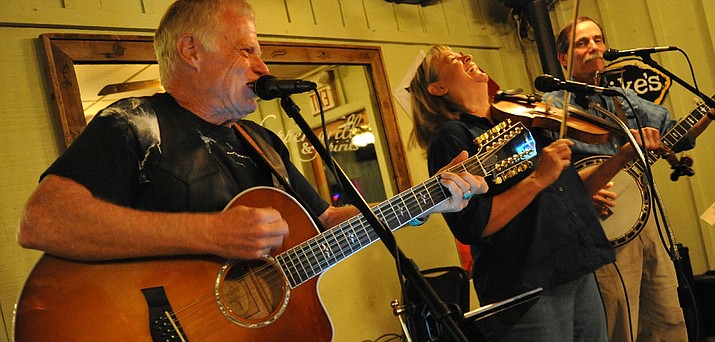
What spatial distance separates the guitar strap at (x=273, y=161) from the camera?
6.25ft

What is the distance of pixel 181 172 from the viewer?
1713mm

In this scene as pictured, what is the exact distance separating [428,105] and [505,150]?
0.50m

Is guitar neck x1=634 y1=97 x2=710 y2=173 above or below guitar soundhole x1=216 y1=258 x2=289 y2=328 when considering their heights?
above

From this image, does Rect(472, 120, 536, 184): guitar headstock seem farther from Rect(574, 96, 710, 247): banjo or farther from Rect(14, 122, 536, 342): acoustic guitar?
Rect(574, 96, 710, 247): banjo

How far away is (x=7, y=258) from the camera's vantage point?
8.71 feet

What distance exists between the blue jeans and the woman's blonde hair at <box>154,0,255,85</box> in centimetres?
124

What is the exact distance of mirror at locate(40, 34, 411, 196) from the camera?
2885 mm

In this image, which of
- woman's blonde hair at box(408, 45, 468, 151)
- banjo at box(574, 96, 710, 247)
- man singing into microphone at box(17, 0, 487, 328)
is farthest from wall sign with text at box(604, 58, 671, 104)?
man singing into microphone at box(17, 0, 487, 328)

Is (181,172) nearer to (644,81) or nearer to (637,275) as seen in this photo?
(637,275)

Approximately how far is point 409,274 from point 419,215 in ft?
1.68

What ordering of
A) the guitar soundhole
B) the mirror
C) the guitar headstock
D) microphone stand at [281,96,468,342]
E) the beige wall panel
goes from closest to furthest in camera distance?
microphone stand at [281,96,468,342]
the guitar soundhole
the guitar headstock
the mirror
the beige wall panel

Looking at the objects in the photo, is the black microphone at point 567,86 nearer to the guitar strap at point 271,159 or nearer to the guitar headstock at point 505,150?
the guitar headstock at point 505,150

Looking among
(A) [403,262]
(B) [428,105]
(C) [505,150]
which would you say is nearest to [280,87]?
(A) [403,262]

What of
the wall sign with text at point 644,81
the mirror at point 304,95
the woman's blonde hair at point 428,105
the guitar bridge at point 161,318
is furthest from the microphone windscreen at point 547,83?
the wall sign with text at point 644,81
